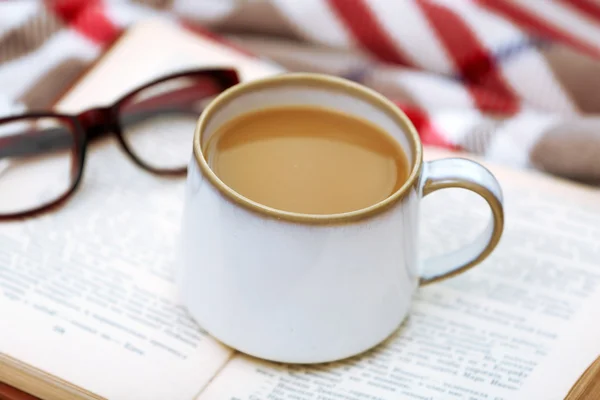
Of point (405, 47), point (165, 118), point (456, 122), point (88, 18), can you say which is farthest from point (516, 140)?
point (88, 18)

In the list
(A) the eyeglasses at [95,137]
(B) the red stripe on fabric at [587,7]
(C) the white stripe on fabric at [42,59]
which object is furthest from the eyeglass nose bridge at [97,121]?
(B) the red stripe on fabric at [587,7]

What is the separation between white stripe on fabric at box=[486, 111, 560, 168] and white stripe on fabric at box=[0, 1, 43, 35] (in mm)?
447

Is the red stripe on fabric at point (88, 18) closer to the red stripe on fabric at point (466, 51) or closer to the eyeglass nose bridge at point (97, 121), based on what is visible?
the eyeglass nose bridge at point (97, 121)

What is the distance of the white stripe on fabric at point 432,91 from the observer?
0.69 meters

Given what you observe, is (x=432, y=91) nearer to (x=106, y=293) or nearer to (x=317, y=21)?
(x=317, y=21)

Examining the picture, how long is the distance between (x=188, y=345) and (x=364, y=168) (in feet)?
0.51

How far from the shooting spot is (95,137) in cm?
61

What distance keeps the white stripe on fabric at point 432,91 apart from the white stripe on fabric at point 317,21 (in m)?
0.06

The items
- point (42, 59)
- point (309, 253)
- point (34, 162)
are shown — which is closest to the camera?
point (309, 253)

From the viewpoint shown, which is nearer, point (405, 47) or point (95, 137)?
point (95, 137)

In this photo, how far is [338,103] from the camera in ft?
1.59

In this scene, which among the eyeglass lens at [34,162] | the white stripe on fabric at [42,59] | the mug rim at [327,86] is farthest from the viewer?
the white stripe on fabric at [42,59]

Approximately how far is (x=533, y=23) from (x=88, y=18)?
44 cm

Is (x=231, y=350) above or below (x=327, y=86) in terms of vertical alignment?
below
